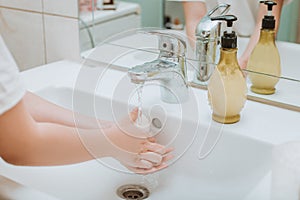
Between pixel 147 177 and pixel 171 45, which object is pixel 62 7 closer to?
pixel 171 45

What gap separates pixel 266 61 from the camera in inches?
36.8

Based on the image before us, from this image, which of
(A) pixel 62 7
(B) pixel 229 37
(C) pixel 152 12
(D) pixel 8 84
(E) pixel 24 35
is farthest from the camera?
(E) pixel 24 35

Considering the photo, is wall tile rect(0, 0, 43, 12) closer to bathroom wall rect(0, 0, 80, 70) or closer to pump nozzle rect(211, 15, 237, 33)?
bathroom wall rect(0, 0, 80, 70)

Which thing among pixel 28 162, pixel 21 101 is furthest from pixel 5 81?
pixel 28 162

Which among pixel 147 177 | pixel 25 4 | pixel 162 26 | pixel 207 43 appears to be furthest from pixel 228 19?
pixel 25 4

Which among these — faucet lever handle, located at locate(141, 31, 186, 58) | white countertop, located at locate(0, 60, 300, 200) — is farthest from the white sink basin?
faucet lever handle, located at locate(141, 31, 186, 58)

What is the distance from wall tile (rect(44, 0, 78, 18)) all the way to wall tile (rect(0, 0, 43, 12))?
0.03 meters

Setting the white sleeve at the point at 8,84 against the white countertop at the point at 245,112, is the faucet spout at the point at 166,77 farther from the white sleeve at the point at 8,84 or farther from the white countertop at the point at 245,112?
the white sleeve at the point at 8,84

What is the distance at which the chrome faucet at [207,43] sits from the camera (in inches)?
37.0

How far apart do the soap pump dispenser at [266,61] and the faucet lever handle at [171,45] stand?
0.14 metres

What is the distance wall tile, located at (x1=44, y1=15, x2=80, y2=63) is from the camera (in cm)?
119

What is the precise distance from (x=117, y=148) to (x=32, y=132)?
0.20m

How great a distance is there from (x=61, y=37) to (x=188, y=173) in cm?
51

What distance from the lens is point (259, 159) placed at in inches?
33.2
